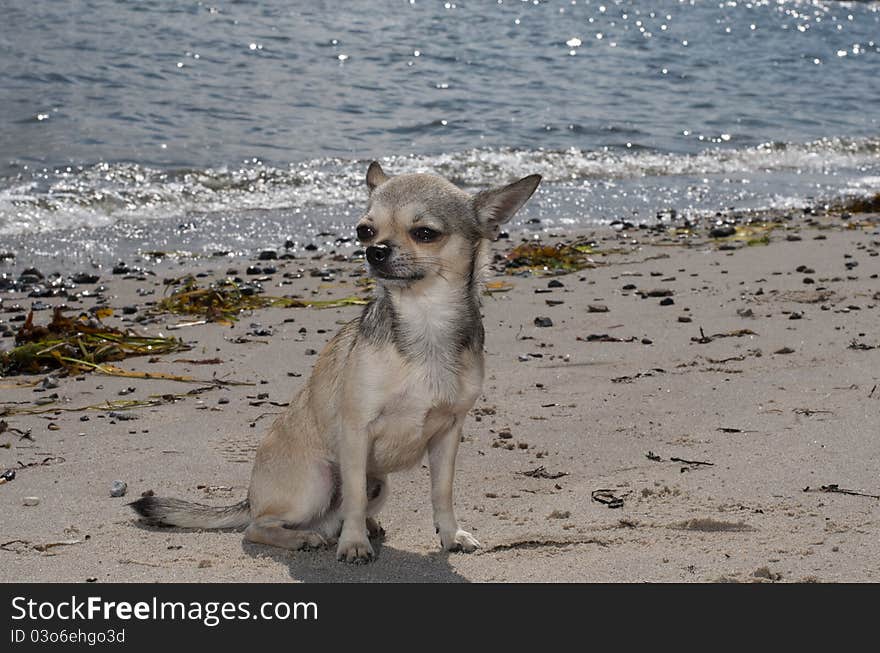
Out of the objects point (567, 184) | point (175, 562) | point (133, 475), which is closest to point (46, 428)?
point (133, 475)

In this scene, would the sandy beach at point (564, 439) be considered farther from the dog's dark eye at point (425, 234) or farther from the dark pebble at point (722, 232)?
the dark pebble at point (722, 232)

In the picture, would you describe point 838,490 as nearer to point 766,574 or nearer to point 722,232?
point 766,574

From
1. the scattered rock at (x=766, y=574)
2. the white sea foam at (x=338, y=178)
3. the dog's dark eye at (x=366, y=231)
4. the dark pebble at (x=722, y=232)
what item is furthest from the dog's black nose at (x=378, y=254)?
the white sea foam at (x=338, y=178)

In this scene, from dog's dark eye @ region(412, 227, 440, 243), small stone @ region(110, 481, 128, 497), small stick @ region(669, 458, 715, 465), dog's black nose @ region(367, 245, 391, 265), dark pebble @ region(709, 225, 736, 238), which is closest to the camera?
dog's black nose @ region(367, 245, 391, 265)

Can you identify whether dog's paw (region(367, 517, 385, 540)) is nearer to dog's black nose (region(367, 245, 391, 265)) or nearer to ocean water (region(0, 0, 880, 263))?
dog's black nose (region(367, 245, 391, 265))

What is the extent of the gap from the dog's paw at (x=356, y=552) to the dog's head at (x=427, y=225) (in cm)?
97

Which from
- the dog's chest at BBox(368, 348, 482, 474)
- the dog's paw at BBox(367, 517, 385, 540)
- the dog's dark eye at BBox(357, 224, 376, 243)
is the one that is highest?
the dog's dark eye at BBox(357, 224, 376, 243)

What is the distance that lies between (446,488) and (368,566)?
47 centimetres

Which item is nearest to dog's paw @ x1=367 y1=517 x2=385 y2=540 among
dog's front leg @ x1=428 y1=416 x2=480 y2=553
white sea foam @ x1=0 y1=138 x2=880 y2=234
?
dog's front leg @ x1=428 y1=416 x2=480 y2=553

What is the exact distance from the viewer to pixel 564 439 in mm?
5816

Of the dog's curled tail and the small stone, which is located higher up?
the dog's curled tail

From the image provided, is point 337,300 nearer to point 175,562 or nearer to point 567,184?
point 175,562

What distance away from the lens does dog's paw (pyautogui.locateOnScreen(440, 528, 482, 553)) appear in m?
4.55

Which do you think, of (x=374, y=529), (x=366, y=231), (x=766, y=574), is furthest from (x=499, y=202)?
Answer: (x=766, y=574)
